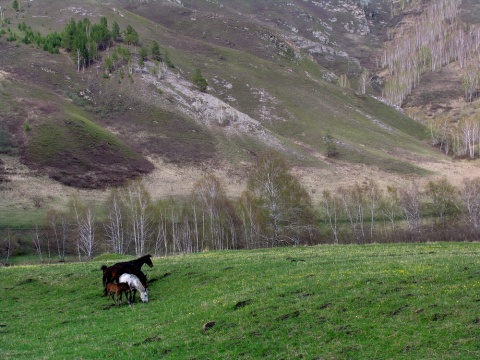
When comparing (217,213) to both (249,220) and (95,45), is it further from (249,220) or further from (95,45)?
(95,45)

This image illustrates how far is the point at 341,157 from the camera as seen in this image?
419 feet

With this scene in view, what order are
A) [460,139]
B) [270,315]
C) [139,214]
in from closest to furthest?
1. [270,315]
2. [139,214]
3. [460,139]

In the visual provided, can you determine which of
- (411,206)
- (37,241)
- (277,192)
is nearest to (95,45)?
(37,241)

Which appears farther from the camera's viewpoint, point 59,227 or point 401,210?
point 401,210

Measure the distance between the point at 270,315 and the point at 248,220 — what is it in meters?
56.2

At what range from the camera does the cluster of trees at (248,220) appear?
196 feet

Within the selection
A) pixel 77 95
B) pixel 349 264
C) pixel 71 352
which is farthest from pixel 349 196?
pixel 77 95

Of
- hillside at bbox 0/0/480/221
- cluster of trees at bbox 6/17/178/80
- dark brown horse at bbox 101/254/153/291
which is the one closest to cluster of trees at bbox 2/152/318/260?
hillside at bbox 0/0/480/221

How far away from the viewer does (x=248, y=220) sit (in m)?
72.2

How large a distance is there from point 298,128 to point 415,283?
13532cm

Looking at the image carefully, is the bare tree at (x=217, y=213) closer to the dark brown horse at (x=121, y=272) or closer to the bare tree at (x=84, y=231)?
the bare tree at (x=84, y=231)

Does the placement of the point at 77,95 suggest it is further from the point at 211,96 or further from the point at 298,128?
the point at 298,128

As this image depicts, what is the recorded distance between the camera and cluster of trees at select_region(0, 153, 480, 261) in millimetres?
59719

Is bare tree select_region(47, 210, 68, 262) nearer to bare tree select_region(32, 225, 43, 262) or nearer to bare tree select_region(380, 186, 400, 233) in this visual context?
bare tree select_region(32, 225, 43, 262)
